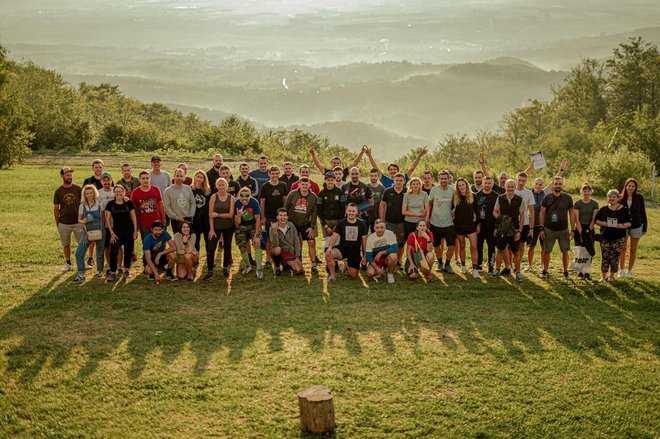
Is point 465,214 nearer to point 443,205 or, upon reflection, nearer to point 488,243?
point 443,205

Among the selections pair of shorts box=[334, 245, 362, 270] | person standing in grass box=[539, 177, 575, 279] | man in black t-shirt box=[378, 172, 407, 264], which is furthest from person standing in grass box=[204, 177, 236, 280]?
person standing in grass box=[539, 177, 575, 279]

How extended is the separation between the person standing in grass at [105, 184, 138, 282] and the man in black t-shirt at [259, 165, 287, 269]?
8.27ft

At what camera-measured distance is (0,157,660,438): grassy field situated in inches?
282

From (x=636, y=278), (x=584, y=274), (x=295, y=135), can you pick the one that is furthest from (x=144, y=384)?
(x=295, y=135)

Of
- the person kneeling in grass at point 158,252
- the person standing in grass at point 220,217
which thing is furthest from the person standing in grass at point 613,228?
the person kneeling in grass at point 158,252

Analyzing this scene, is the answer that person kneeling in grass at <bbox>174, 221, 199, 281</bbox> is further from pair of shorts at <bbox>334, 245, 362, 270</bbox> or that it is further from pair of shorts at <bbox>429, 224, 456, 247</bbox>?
pair of shorts at <bbox>429, 224, 456, 247</bbox>

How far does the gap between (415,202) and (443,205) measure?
0.58 metres

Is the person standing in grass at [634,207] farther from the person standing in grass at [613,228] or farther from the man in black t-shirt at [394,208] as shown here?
the man in black t-shirt at [394,208]

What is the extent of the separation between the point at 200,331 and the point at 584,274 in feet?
25.6

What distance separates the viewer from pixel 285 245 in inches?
483

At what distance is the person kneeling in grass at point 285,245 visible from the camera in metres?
12.2

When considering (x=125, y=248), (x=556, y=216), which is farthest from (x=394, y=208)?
(x=125, y=248)

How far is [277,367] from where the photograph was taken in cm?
835

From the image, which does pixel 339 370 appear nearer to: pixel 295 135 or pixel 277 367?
pixel 277 367
